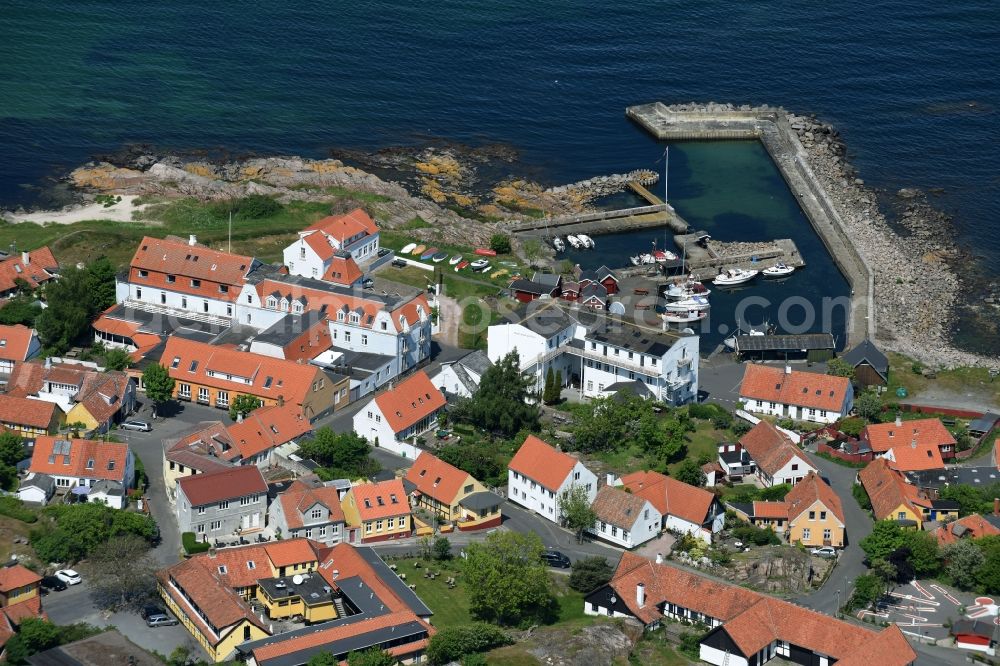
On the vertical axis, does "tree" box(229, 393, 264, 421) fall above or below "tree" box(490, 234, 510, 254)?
below

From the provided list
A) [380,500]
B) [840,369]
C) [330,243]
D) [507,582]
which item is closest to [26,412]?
[380,500]

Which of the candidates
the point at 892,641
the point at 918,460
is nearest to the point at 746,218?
the point at 918,460

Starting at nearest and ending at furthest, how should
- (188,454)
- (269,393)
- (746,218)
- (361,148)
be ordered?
(188,454) < (269,393) < (746,218) < (361,148)

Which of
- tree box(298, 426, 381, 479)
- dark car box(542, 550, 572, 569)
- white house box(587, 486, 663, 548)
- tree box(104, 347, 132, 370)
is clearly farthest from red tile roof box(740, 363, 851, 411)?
tree box(104, 347, 132, 370)

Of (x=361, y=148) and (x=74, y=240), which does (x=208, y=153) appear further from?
(x=74, y=240)

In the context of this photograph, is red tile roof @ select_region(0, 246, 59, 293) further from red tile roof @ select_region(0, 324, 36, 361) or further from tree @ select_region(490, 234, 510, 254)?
tree @ select_region(490, 234, 510, 254)

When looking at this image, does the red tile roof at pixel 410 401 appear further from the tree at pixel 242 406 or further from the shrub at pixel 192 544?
the shrub at pixel 192 544

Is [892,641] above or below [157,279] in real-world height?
below
